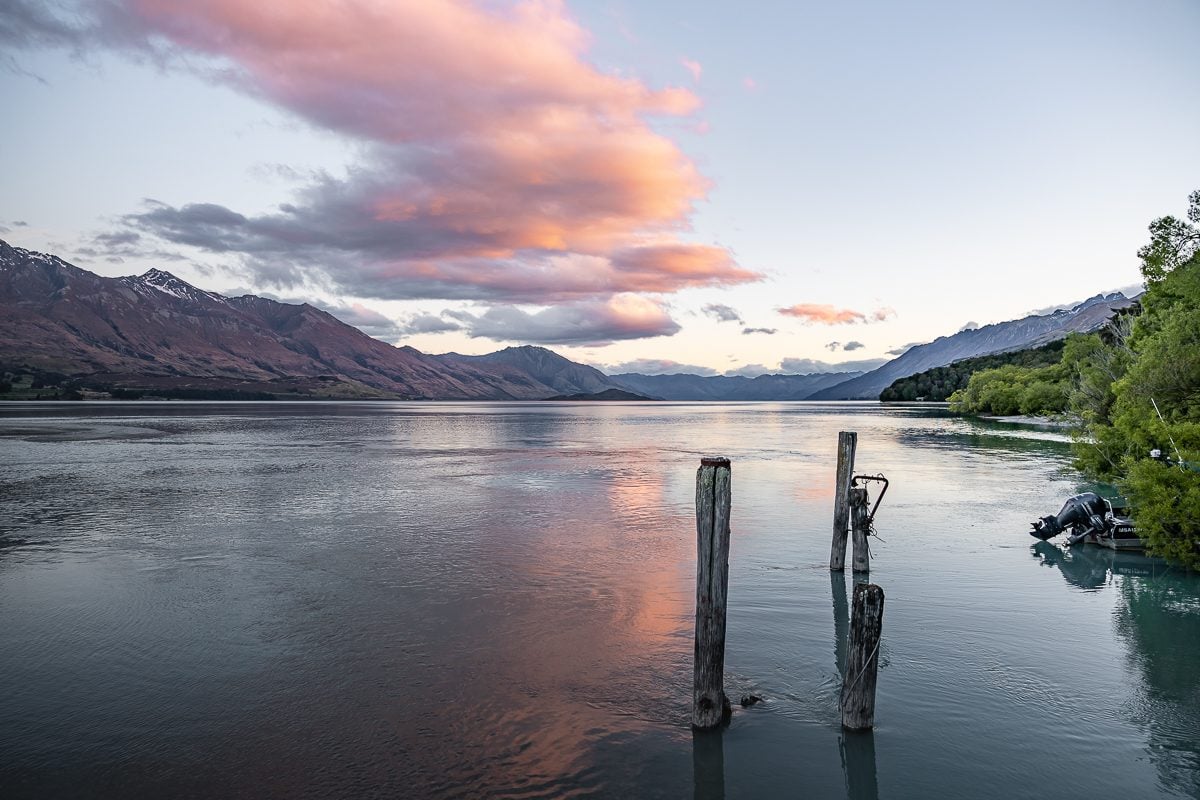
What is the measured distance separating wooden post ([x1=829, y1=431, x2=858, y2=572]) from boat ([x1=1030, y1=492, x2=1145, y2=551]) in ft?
30.9

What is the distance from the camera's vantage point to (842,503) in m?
22.2

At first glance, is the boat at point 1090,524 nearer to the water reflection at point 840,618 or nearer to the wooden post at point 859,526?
the wooden post at point 859,526

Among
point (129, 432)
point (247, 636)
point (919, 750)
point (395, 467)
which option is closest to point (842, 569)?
point (919, 750)

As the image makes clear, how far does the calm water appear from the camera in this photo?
10.4 metres

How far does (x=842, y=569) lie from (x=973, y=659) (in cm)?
707

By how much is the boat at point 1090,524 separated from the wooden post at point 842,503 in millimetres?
9405

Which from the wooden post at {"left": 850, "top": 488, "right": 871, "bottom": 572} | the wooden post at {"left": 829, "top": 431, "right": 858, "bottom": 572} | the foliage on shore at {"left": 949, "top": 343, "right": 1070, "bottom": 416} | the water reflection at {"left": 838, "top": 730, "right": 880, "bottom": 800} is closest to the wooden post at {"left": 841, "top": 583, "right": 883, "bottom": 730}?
the water reflection at {"left": 838, "top": 730, "right": 880, "bottom": 800}

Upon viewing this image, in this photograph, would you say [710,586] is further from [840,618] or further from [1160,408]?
[1160,408]

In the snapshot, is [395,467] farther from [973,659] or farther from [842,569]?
[973,659]

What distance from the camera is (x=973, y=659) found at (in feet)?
47.9

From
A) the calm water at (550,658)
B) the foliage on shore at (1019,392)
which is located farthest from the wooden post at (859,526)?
the foliage on shore at (1019,392)

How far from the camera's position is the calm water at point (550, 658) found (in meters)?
10.4

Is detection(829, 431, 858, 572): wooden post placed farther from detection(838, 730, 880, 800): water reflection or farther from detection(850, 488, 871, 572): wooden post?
detection(838, 730, 880, 800): water reflection

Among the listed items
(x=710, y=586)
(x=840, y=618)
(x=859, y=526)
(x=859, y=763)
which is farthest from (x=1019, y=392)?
(x=710, y=586)
